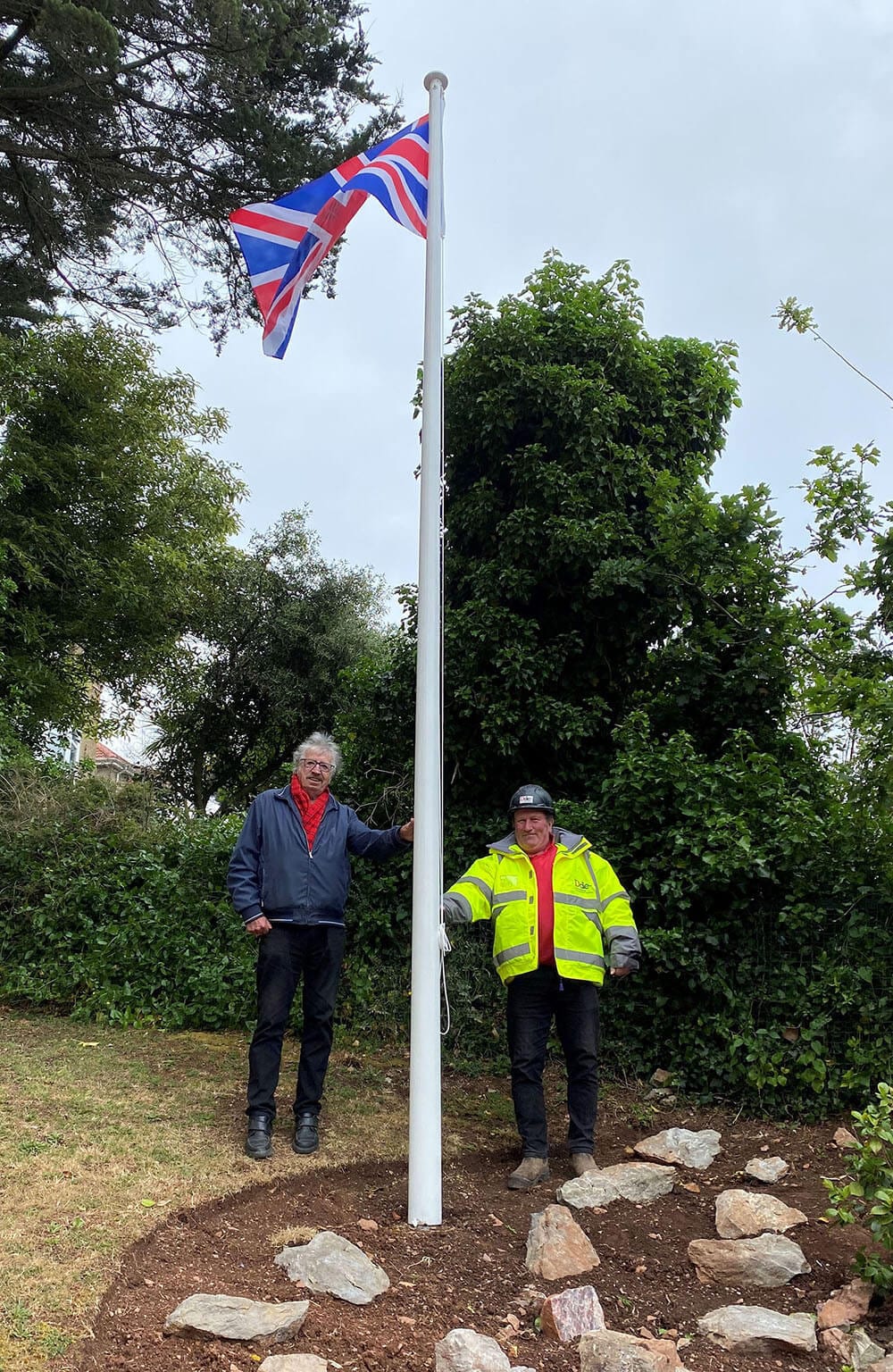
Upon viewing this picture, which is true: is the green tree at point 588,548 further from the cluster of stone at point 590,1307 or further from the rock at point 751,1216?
the cluster of stone at point 590,1307

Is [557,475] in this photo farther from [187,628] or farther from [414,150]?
[187,628]

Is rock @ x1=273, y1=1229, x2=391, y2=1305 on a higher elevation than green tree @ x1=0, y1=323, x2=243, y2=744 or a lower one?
lower

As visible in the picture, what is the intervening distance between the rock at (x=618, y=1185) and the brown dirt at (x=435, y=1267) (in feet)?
0.20

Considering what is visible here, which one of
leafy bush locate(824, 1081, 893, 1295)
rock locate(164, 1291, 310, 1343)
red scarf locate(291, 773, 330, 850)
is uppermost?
red scarf locate(291, 773, 330, 850)

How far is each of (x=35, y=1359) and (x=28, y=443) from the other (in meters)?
13.3

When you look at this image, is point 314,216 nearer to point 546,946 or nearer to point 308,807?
point 308,807

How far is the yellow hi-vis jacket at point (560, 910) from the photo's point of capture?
4.76 metres

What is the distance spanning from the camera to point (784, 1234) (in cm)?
387

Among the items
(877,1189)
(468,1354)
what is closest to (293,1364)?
(468,1354)

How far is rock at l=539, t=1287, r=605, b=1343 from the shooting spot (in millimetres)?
3129

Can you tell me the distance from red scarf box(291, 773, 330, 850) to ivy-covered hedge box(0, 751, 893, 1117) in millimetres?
2153

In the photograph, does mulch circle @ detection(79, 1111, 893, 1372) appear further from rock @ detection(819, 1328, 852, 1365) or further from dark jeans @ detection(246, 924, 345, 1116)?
dark jeans @ detection(246, 924, 345, 1116)

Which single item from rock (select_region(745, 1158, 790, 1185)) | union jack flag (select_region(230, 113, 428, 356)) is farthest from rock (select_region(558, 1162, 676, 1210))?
union jack flag (select_region(230, 113, 428, 356))

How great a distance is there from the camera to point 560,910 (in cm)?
480
